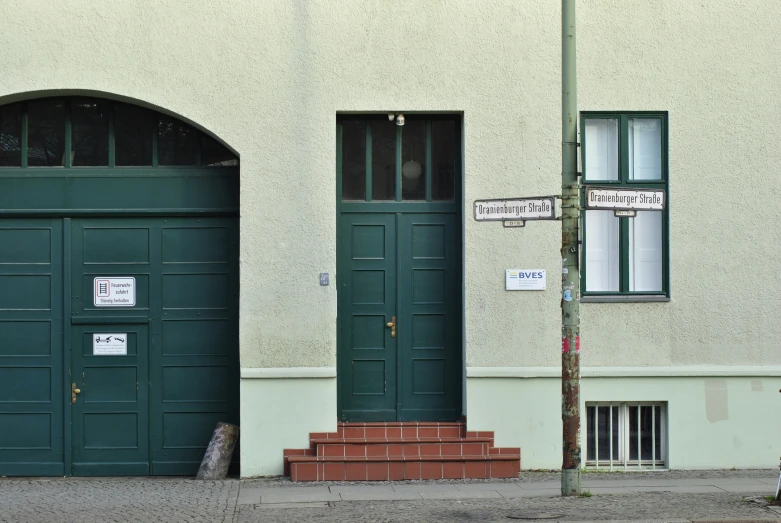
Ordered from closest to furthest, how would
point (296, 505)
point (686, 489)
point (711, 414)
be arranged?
point (296, 505)
point (686, 489)
point (711, 414)

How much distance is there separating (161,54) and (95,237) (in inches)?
85.1

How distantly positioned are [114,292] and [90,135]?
70.3 inches

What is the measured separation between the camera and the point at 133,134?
11.2 metres

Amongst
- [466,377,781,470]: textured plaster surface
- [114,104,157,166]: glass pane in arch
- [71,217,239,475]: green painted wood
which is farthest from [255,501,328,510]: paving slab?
[114,104,157,166]: glass pane in arch

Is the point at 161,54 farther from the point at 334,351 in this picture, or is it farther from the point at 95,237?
the point at 334,351

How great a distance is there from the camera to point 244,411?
10703 mm

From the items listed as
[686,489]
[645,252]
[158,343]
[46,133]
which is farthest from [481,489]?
[46,133]

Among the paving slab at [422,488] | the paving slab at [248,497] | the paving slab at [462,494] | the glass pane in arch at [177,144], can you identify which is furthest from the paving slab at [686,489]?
the glass pane in arch at [177,144]

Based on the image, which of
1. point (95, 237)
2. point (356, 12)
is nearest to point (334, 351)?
point (95, 237)

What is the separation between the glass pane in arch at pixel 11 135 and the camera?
36.5 ft

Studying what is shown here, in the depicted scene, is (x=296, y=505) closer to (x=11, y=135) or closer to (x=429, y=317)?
(x=429, y=317)

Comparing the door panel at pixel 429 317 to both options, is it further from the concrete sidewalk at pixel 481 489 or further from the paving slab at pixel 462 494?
the paving slab at pixel 462 494

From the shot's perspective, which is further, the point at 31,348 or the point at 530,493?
the point at 31,348

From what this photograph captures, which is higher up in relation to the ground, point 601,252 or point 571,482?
point 601,252
